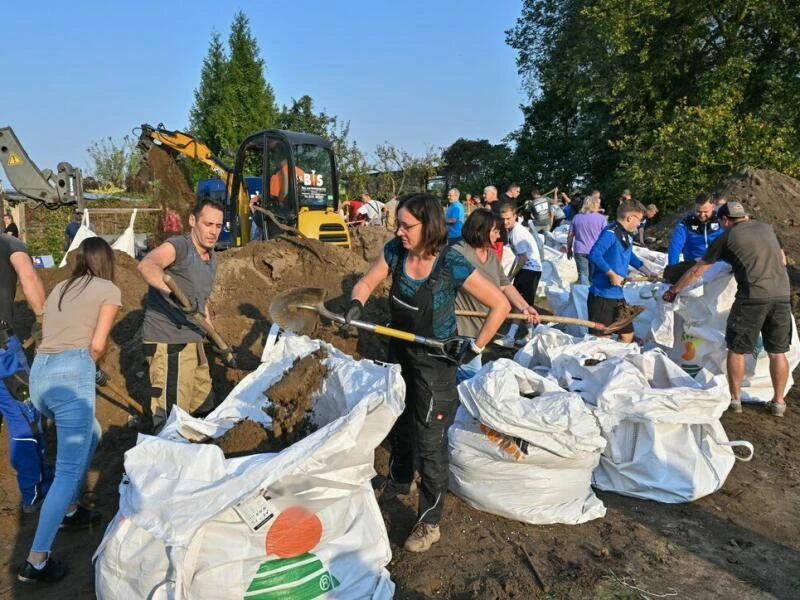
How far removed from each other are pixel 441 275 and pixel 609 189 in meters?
16.0

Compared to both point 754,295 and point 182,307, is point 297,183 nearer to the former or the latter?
point 182,307

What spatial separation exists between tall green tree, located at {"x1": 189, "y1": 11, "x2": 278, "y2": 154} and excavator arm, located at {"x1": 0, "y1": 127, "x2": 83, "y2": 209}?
13.6 metres

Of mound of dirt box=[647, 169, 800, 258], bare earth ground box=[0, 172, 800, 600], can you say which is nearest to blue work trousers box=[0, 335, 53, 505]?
bare earth ground box=[0, 172, 800, 600]

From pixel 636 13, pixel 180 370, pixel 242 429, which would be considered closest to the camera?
pixel 242 429

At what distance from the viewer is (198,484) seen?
1889 mm

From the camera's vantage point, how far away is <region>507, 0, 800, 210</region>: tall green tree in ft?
42.5

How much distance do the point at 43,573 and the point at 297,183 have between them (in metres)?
6.19

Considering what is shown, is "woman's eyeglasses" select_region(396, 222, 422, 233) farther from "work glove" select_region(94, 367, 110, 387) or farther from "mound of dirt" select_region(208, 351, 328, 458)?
"work glove" select_region(94, 367, 110, 387)

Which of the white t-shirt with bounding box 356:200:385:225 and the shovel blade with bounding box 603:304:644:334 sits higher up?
the white t-shirt with bounding box 356:200:385:225

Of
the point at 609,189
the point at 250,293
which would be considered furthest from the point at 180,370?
the point at 609,189

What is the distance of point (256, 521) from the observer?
76.4 inches

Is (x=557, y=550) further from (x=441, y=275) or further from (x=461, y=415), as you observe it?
(x=441, y=275)

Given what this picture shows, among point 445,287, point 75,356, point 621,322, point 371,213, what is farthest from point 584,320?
point 371,213

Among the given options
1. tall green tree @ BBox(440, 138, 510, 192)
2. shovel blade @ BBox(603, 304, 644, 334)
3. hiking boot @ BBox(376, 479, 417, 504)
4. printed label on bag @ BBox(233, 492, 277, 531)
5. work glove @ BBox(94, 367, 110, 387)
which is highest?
tall green tree @ BBox(440, 138, 510, 192)
